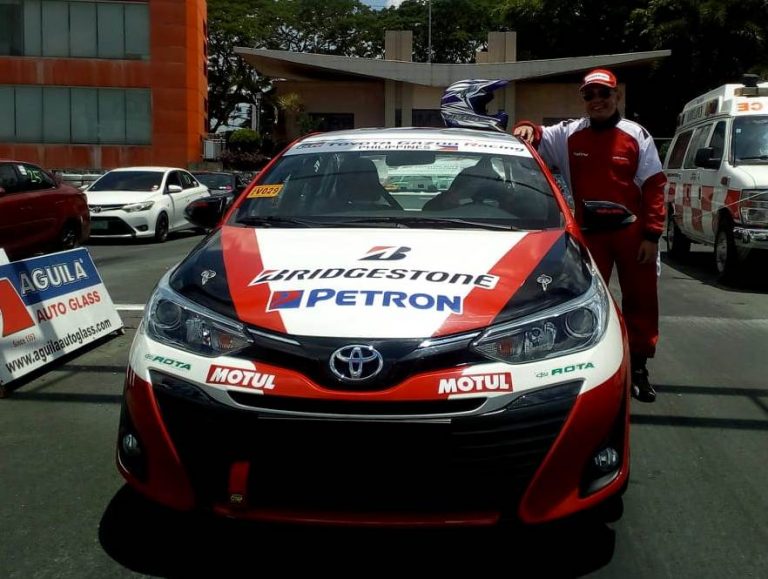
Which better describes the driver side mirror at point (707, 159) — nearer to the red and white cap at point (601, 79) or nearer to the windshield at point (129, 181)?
the red and white cap at point (601, 79)

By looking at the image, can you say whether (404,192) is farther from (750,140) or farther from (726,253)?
(750,140)

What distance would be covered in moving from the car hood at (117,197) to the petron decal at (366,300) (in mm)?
13328

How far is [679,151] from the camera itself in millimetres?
12703

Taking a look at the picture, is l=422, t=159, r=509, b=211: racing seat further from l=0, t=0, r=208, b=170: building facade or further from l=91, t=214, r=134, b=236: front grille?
l=0, t=0, r=208, b=170: building facade

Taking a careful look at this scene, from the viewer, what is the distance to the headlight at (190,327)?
9.43ft

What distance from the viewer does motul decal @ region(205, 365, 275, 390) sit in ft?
8.90

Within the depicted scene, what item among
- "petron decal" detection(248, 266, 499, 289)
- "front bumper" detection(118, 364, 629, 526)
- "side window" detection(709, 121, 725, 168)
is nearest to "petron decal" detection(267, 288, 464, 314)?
"petron decal" detection(248, 266, 499, 289)

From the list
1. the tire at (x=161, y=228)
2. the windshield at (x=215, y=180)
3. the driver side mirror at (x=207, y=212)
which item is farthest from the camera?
the windshield at (x=215, y=180)

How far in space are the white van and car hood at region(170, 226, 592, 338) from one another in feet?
21.6

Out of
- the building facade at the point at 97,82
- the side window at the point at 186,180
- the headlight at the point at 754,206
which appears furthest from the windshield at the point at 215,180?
the building facade at the point at 97,82

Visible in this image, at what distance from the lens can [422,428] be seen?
2.65 m

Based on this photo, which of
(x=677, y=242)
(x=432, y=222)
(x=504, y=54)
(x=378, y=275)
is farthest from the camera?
(x=504, y=54)

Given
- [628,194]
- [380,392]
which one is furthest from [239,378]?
[628,194]

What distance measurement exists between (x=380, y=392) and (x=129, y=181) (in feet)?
49.6
